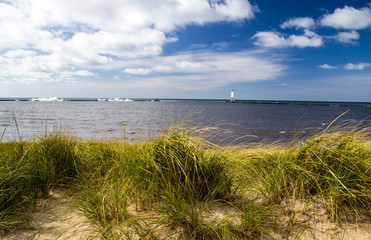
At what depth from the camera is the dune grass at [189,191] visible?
2.29 metres

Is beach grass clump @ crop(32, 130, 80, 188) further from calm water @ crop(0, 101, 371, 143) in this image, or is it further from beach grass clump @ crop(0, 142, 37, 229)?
calm water @ crop(0, 101, 371, 143)

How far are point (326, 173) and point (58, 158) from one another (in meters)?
4.34

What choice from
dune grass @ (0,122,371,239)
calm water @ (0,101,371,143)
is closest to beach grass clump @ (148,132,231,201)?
dune grass @ (0,122,371,239)

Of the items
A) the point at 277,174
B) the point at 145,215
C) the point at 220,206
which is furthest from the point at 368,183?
the point at 145,215

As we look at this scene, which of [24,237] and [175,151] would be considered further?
[175,151]

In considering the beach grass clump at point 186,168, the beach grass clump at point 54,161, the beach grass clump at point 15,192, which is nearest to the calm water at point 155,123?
the beach grass clump at point 54,161

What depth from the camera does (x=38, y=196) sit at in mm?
3076

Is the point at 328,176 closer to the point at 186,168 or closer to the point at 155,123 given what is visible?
the point at 186,168

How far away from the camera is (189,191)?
9.04 ft

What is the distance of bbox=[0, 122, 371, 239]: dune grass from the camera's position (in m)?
2.29

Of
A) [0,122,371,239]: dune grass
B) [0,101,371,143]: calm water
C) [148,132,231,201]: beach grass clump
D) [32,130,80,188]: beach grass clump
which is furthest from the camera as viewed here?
[0,101,371,143]: calm water

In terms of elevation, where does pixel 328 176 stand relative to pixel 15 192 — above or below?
above

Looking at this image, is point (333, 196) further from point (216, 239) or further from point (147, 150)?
point (147, 150)

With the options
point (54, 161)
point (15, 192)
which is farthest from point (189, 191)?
point (54, 161)
